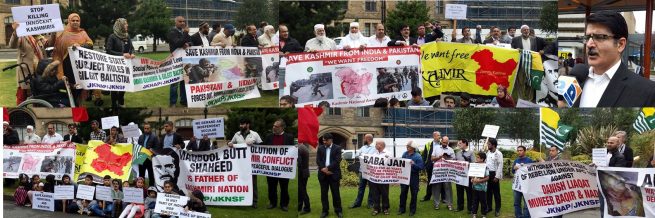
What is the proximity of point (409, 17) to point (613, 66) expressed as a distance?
242cm

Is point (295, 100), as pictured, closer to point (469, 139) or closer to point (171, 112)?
point (171, 112)

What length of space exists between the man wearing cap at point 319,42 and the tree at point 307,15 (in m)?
0.06

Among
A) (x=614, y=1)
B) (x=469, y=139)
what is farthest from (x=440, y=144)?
(x=614, y=1)

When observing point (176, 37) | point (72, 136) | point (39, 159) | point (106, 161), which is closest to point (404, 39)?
point (176, 37)

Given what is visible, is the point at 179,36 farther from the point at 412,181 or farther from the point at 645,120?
the point at 645,120

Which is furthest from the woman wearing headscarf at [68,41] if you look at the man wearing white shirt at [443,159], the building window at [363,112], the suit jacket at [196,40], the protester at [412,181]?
the man wearing white shirt at [443,159]

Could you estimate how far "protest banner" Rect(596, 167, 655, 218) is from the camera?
330 inches

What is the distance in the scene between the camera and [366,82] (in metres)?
9.64

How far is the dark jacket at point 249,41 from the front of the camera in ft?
31.7

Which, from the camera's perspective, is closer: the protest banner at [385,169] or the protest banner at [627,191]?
the protest banner at [627,191]

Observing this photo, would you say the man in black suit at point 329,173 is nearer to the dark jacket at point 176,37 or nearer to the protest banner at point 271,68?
the protest banner at point 271,68

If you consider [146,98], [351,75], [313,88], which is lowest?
[146,98]

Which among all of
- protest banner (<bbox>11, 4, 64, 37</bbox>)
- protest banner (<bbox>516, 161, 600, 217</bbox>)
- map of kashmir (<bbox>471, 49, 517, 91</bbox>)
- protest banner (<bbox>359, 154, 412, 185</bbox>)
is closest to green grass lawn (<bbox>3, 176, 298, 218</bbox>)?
protest banner (<bbox>359, 154, 412, 185</bbox>)

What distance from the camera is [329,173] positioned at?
922 cm
